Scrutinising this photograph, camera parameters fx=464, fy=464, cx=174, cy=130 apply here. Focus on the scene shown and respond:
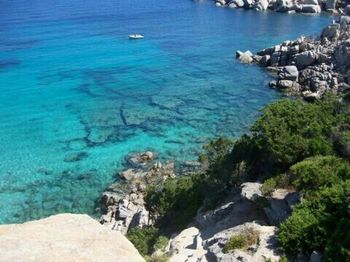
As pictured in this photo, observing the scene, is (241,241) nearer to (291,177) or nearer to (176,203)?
(291,177)

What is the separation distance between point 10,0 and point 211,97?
128 metres

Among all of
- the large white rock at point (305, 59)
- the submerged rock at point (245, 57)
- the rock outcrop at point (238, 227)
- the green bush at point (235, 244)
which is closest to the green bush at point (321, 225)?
the rock outcrop at point (238, 227)

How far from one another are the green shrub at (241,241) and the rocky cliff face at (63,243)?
584 cm

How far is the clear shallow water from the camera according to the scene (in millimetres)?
45094

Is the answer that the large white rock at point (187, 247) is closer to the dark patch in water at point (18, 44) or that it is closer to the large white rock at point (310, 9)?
the dark patch in water at point (18, 44)

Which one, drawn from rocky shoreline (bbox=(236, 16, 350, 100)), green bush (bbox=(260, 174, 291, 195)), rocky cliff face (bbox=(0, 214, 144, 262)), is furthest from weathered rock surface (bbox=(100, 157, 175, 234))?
rocky shoreline (bbox=(236, 16, 350, 100))

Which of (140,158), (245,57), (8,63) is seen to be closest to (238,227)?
(140,158)

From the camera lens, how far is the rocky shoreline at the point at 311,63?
63.0m

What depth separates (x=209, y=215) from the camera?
29.7m

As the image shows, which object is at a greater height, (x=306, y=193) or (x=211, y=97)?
(x=306, y=193)

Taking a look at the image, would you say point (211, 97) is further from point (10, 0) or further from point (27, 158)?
point (10, 0)

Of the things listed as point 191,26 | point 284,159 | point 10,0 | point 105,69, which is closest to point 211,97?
point 105,69

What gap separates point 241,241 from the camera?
21.2 m

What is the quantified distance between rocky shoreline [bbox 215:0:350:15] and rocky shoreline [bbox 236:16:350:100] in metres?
42.0
